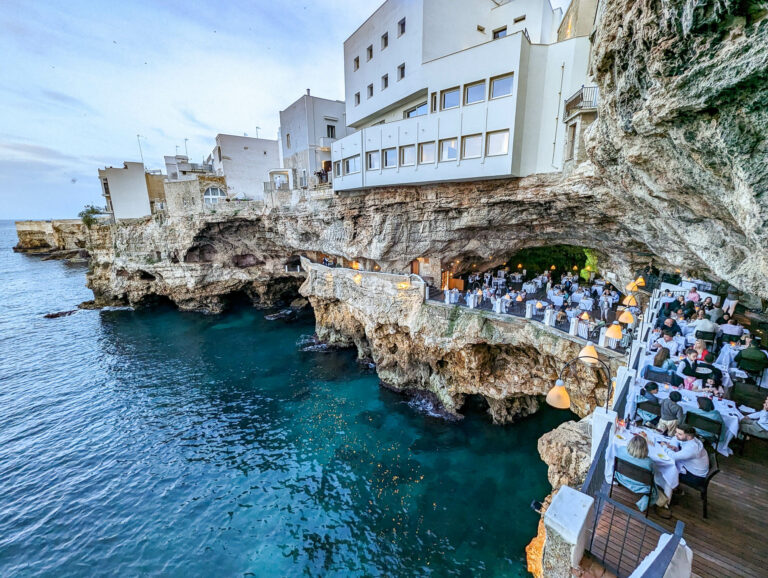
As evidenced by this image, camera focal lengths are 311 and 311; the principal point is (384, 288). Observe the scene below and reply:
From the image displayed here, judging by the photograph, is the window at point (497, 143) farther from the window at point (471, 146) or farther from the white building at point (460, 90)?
the window at point (471, 146)

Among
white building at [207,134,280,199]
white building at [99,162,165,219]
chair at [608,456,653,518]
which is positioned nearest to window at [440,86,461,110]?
chair at [608,456,653,518]

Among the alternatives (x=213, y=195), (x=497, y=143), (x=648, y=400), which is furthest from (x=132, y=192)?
(x=648, y=400)

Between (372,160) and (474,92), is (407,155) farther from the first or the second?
(474,92)

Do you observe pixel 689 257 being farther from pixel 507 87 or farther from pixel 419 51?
pixel 419 51

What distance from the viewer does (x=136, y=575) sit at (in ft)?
34.0

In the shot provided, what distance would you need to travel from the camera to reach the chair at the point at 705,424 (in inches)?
233

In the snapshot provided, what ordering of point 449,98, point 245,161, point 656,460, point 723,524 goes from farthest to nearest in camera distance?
point 245,161 → point 449,98 → point 656,460 → point 723,524

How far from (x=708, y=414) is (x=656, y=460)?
213 cm

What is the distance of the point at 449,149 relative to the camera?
15109 mm

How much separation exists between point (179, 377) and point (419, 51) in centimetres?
2511

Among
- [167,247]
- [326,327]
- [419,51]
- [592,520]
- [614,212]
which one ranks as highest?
[419,51]

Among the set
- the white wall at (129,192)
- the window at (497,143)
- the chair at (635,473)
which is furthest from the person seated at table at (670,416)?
the white wall at (129,192)

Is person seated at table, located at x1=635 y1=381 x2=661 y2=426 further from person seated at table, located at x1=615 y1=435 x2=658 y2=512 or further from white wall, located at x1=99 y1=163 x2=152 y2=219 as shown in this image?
white wall, located at x1=99 y1=163 x2=152 y2=219

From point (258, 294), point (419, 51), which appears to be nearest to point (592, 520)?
point (419, 51)
